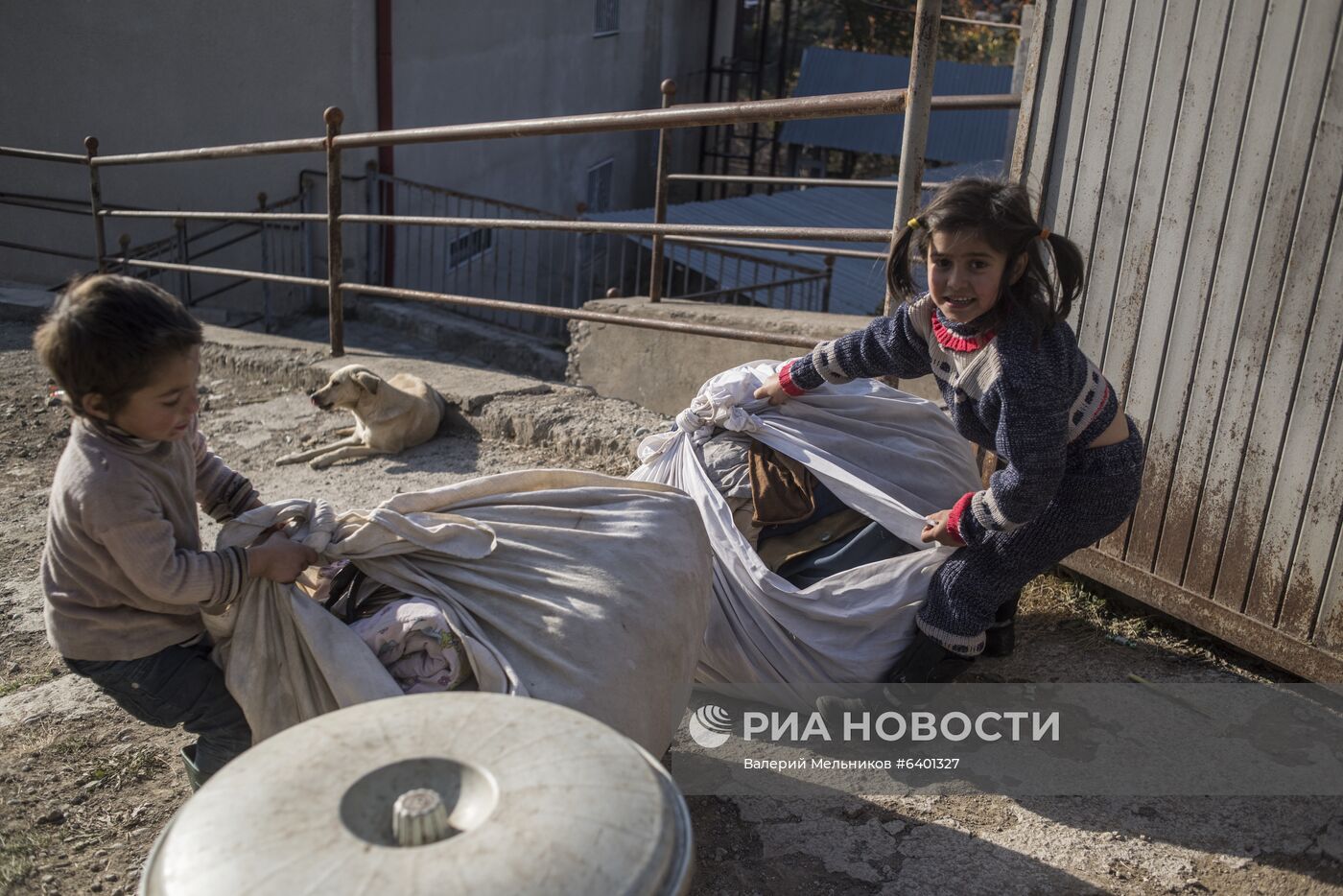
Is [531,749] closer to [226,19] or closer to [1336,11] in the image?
[1336,11]

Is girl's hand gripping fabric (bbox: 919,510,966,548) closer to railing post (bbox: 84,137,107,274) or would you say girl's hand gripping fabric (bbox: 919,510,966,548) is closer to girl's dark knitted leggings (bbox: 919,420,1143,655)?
girl's dark knitted leggings (bbox: 919,420,1143,655)

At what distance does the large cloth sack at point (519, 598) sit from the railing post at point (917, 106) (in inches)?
54.4

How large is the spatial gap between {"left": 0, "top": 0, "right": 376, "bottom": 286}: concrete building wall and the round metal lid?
8312mm

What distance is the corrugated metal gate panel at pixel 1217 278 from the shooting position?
2453mm

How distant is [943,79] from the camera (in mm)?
18797

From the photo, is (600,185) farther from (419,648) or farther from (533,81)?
(419,648)

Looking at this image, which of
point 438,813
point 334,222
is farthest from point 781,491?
point 334,222

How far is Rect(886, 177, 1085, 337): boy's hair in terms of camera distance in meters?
2.13

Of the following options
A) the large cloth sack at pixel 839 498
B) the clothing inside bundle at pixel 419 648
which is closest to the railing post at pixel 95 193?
the large cloth sack at pixel 839 498

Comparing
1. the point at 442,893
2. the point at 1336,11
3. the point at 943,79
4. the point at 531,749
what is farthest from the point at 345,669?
the point at 943,79

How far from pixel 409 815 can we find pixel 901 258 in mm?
1752

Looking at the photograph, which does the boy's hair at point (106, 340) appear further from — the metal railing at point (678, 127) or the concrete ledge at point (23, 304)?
the concrete ledge at point (23, 304)

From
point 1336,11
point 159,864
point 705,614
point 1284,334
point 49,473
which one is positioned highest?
point 1336,11

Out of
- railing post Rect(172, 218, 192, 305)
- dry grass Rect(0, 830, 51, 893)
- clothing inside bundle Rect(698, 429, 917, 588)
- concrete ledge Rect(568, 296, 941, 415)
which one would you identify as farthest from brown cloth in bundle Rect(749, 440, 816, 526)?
railing post Rect(172, 218, 192, 305)
